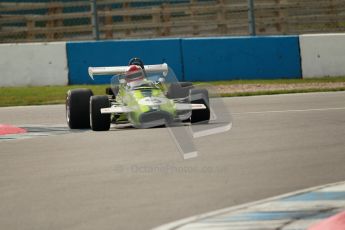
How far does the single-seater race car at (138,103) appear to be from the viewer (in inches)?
556

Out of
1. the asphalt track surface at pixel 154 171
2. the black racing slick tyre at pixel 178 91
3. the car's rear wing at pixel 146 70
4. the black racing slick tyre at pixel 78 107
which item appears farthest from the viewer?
the car's rear wing at pixel 146 70

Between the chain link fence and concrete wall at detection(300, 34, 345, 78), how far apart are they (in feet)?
20.3

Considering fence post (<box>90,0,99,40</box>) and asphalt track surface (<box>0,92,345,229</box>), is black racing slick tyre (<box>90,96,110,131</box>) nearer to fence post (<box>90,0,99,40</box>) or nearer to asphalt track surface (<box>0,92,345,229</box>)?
asphalt track surface (<box>0,92,345,229</box>)

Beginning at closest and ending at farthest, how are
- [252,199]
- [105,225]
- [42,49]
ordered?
1. [105,225]
2. [252,199]
3. [42,49]

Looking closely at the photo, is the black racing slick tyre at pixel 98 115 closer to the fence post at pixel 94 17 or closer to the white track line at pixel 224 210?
the white track line at pixel 224 210

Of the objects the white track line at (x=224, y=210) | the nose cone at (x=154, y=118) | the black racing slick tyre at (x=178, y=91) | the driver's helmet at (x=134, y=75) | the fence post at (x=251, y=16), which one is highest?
the fence post at (x=251, y=16)

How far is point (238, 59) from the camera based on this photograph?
74.1 ft

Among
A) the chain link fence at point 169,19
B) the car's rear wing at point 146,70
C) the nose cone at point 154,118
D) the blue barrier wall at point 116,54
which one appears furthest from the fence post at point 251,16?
the nose cone at point 154,118

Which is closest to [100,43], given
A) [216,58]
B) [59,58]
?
[59,58]

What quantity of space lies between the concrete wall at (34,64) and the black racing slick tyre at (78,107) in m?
7.92

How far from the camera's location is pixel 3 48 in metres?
23.2

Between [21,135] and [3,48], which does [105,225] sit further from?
[3,48]

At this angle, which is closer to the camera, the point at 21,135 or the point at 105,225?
the point at 105,225

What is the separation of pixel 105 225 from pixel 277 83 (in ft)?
47.8
